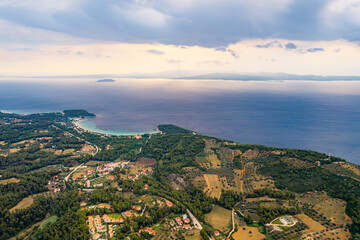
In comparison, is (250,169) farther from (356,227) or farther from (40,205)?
(40,205)

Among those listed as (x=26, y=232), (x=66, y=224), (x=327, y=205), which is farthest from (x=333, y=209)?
(x=26, y=232)

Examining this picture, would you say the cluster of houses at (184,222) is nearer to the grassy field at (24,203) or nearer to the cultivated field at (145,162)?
the cultivated field at (145,162)

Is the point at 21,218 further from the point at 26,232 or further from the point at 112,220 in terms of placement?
the point at 112,220

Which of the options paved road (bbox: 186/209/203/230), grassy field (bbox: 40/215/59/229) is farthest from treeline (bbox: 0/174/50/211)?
paved road (bbox: 186/209/203/230)

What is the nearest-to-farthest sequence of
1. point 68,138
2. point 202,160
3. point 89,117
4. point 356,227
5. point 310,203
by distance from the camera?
1. point 356,227
2. point 310,203
3. point 202,160
4. point 68,138
5. point 89,117

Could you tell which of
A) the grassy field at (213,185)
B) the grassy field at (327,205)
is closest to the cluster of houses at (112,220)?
the grassy field at (213,185)

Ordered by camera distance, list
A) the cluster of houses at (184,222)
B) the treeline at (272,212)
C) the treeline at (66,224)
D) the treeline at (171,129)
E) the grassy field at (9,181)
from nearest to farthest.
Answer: the treeline at (66,224) → the cluster of houses at (184,222) → the treeline at (272,212) → the grassy field at (9,181) → the treeline at (171,129)

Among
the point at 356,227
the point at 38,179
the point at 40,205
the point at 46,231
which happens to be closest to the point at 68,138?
the point at 38,179
